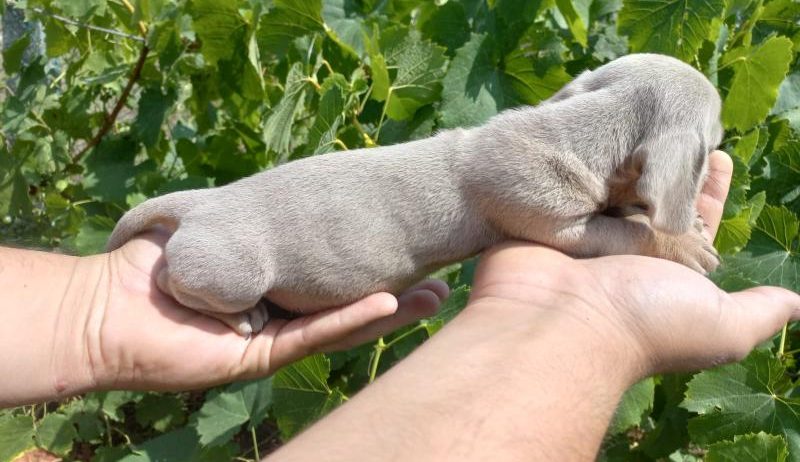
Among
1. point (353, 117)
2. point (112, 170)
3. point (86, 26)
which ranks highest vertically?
point (86, 26)

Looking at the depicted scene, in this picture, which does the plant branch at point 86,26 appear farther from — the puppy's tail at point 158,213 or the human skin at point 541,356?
the human skin at point 541,356

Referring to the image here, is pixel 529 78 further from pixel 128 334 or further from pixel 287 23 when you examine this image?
pixel 128 334

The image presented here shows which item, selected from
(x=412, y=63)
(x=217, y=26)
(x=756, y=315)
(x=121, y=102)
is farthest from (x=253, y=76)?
(x=756, y=315)

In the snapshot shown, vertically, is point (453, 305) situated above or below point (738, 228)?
below

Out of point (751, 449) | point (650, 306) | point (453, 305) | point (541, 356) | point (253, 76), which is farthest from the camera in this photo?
point (253, 76)

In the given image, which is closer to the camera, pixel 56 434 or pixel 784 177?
pixel 784 177

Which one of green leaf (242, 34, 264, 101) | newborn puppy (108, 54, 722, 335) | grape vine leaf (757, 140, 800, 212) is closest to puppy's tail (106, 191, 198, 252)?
newborn puppy (108, 54, 722, 335)

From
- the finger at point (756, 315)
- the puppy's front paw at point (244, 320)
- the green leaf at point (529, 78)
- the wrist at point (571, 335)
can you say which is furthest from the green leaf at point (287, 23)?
the finger at point (756, 315)

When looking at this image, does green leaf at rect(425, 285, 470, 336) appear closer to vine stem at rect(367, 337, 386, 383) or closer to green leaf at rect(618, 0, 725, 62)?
vine stem at rect(367, 337, 386, 383)
